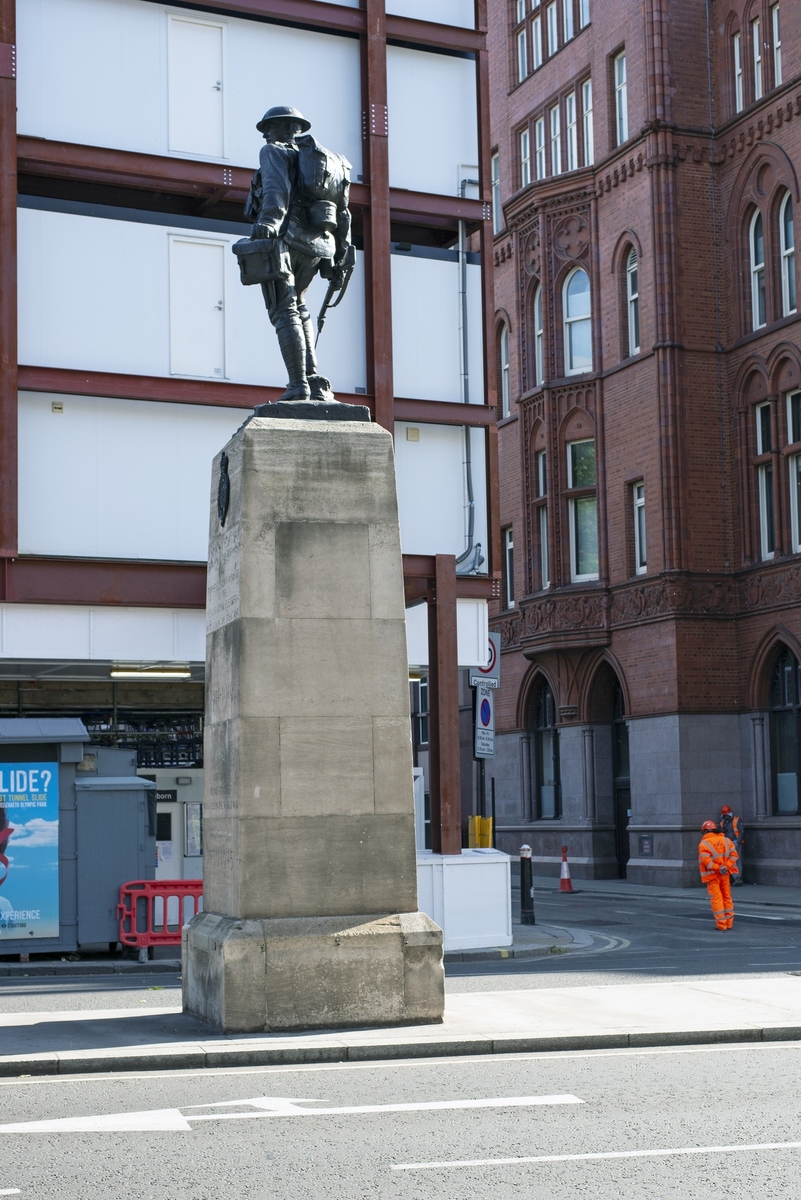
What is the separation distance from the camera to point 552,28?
4059 centimetres

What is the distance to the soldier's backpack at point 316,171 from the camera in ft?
42.4

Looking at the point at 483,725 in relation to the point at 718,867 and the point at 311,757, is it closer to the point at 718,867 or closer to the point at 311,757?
the point at 718,867

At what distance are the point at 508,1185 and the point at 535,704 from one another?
33.4 meters

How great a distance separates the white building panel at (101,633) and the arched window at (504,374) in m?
21.4

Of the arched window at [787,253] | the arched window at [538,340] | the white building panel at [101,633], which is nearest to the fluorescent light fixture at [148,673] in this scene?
the white building panel at [101,633]

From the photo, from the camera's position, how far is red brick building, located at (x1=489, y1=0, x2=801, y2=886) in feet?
107

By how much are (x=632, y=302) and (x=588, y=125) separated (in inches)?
207

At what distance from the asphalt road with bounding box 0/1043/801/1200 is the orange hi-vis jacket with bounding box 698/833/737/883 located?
1034cm

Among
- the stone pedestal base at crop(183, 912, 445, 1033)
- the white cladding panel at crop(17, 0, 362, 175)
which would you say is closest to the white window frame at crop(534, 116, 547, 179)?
the white cladding panel at crop(17, 0, 362, 175)

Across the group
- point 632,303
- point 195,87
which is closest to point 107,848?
point 195,87

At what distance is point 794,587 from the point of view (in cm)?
3161

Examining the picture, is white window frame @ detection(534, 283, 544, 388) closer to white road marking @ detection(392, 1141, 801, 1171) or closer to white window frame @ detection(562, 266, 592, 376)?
white window frame @ detection(562, 266, 592, 376)

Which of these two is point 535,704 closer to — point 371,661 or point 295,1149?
point 371,661

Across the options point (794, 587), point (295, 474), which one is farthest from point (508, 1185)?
point (794, 587)
